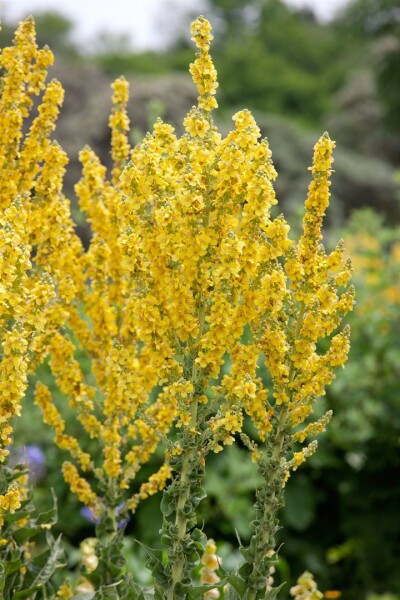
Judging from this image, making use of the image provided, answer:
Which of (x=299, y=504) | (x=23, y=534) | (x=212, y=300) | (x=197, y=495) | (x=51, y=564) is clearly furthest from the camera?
(x=299, y=504)

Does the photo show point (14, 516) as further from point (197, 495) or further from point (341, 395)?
point (341, 395)

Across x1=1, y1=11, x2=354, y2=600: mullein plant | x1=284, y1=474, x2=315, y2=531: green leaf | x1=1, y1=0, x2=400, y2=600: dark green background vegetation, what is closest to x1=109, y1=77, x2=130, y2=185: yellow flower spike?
x1=1, y1=11, x2=354, y2=600: mullein plant

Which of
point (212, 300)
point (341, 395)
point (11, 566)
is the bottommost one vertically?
point (11, 566)

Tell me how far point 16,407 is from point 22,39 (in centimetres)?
116

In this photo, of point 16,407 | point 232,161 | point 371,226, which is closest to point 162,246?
point 232,161

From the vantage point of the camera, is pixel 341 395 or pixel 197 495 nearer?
pixel 197 495

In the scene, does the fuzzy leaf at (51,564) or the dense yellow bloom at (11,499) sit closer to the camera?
the dense yellow bloom at (11,499)

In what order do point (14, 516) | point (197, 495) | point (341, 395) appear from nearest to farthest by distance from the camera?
point (197, 495)
point (14, 516)
point (341, 395)

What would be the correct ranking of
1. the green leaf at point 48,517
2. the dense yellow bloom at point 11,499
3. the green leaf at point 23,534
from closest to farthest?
the dense yellow bloom at point 11,499
the green leaf at point 23,534
the green leaf at point 48,517

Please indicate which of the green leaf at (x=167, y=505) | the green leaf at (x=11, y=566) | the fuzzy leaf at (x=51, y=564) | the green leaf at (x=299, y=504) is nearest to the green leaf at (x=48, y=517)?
the fuzzy leaf at (x=51, y=564)

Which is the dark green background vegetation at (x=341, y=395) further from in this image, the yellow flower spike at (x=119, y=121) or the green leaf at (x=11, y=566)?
the yellow flower spike at (x=119, y=121)

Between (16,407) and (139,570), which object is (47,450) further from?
(16,407)

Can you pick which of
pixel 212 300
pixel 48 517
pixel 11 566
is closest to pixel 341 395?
pixel 48 517

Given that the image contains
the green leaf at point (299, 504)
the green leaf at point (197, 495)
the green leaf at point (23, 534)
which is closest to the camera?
the green leaf at point (197, 495)
